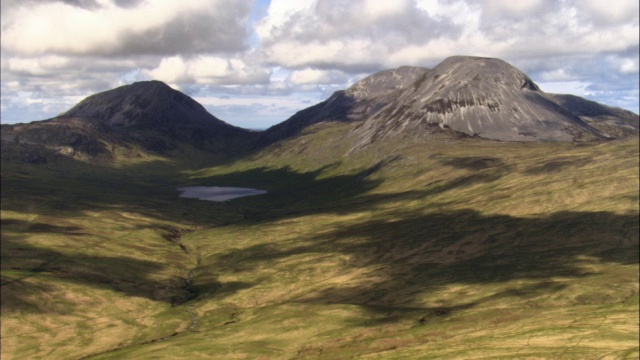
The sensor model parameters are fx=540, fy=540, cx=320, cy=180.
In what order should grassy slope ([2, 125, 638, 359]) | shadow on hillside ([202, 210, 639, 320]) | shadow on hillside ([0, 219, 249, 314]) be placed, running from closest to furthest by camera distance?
grassy slope ([2, 125, 638, 359])
shadow on hillside ([202, 210, 639, 320])
shadow on hillside ([0, 219, 249, 314])

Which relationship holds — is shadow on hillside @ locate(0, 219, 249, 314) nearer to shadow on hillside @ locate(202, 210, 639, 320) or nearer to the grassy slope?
the grassy slope

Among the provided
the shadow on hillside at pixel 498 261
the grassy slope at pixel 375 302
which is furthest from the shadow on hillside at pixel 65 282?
the shadow on hillside at pixel 498 261

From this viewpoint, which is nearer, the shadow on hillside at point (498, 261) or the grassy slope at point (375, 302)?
the grassy slope at point (375, 302)

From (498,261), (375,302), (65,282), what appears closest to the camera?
(375,302)

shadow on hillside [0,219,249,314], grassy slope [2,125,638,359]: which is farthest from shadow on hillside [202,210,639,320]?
shadow on hillside [0,219,249,314]

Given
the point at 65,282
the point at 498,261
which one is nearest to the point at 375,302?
the point at 498,261

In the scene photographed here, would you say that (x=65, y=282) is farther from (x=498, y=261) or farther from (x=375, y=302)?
(x=498, y=261)

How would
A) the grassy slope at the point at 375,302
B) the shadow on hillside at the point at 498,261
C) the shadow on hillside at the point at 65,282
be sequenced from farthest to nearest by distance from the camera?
1. the shadow on hillside at the point at 65,282
2. the shadow on hillside at the point at 498,261
3. the grassy slope at the point at 375,302

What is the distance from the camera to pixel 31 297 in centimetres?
15512

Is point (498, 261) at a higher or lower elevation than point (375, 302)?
higher

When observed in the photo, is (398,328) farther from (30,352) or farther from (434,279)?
(30,352)

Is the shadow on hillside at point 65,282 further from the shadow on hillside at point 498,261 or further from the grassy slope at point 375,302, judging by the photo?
the shadow on hillside at point 498,261

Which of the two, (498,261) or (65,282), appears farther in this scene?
(65,282)

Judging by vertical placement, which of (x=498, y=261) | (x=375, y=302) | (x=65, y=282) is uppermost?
(x=65, y=282)
